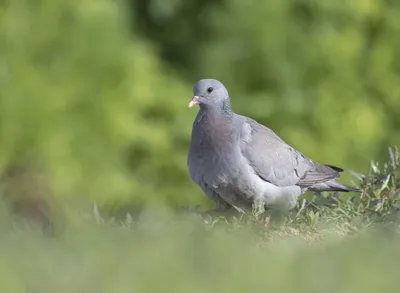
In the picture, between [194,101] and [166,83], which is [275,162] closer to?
[194,101]

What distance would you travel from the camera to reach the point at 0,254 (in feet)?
5.61

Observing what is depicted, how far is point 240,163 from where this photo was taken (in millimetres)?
4258

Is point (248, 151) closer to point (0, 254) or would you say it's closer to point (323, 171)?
point (323, 171)

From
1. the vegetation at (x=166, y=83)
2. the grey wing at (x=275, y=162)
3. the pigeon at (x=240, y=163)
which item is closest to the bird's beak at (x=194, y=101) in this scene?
the pigeon at (x=240, y=163)

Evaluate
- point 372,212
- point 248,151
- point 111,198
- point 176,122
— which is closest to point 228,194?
point 248,151

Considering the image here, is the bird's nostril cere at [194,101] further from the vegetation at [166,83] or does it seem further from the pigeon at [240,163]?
the vegetation at [166,83]

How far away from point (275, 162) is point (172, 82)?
5.36 metres

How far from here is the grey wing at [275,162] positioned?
4.37m

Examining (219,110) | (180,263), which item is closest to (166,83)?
(219,110)

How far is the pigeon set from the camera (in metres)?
4.18

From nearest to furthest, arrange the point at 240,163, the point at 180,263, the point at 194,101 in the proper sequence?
the point at 180,263
the point at 240,163
the point at 194,101

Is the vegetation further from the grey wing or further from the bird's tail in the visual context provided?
the grey wing

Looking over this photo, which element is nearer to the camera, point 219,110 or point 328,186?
point 219,110

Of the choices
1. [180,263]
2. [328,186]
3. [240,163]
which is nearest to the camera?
[180,263]
